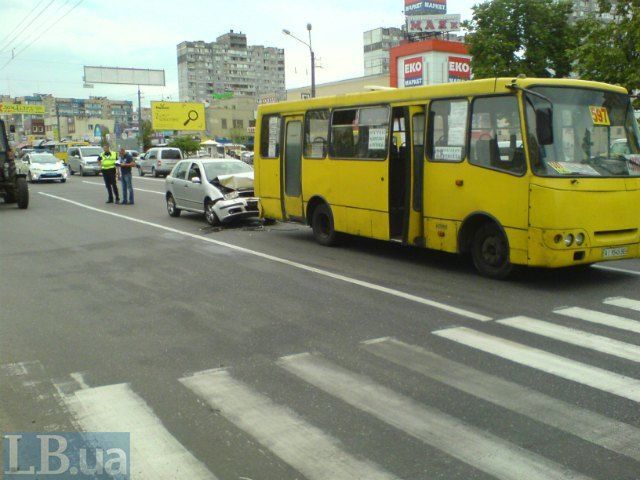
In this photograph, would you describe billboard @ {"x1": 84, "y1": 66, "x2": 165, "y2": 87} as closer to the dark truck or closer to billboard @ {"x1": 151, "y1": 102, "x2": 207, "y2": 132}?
billboard @ {"x1": 151, "y1": 102, "x2": 207, "y2": 132}

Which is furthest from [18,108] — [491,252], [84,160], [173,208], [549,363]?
[549,363]

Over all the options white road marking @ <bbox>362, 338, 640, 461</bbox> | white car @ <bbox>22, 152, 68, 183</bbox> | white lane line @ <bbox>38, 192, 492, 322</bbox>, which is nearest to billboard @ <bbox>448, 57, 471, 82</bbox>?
white car @ <bbox>22, 152, 68, 183</bbox>

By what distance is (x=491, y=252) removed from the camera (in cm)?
921

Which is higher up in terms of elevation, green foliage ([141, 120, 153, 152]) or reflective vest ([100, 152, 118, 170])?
green foliage ([141, 120, 153, 152])

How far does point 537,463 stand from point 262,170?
10894mm

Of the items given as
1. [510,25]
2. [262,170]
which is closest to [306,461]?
[262,170]

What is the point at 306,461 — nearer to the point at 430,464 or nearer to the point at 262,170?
the point at 430,464

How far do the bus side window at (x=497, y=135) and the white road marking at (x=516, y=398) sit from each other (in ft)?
11.4

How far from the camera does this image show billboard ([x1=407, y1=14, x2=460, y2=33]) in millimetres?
62344

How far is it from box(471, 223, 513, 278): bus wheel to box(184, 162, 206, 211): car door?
8742 mm

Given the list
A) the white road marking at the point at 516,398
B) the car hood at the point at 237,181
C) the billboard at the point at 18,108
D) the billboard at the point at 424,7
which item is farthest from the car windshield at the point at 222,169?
the billboard at the point at 18,108

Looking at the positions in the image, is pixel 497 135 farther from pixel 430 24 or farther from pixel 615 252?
pixel 430 24

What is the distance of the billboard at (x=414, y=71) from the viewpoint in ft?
153

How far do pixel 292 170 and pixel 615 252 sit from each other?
649cm
